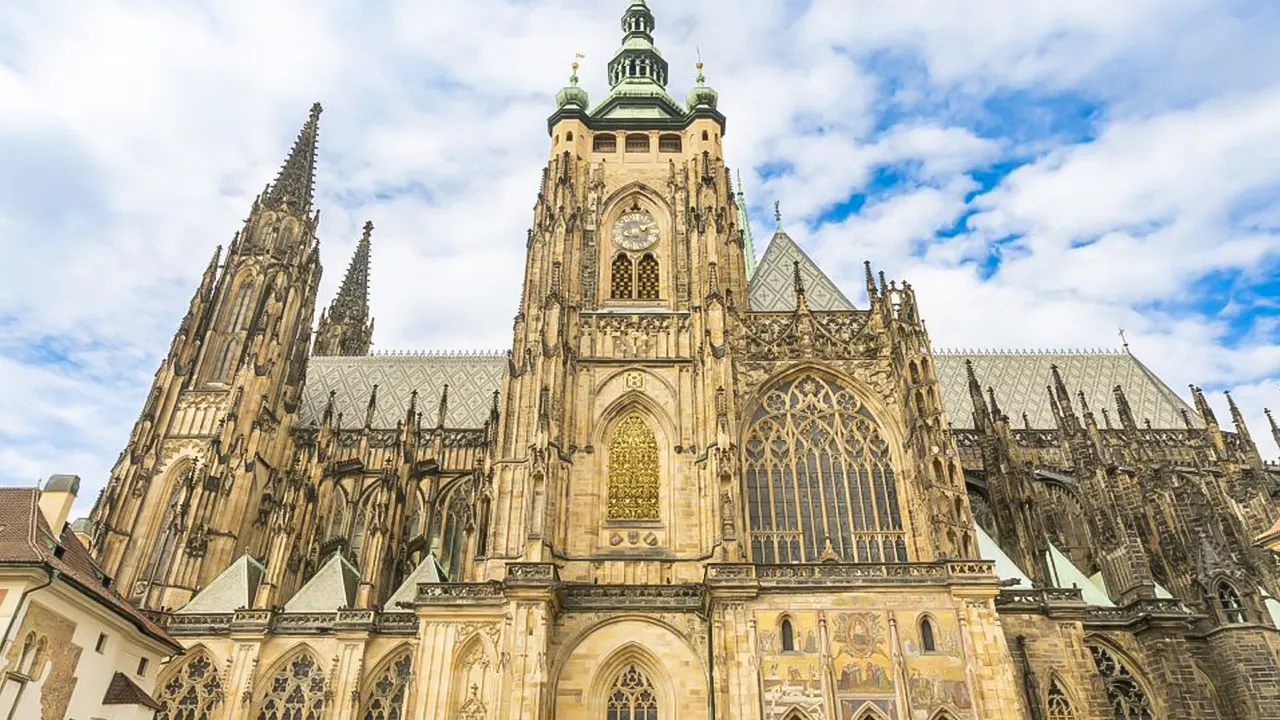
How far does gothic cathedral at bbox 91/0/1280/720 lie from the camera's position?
2109 centimetres

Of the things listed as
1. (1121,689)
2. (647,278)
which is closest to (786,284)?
(647,278)

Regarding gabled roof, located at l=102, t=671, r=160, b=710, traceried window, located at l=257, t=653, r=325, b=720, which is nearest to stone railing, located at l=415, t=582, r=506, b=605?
traceried window, located at l=257, t=653, r=325, b=720

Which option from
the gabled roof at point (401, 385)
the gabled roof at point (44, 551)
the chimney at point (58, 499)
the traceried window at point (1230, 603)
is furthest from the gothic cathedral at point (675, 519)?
the chimney at point (58, 499)

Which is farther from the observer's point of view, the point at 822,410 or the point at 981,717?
→ the point at 822,410

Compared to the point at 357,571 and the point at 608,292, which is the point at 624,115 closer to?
the point at 608,292

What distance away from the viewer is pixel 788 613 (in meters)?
21.0

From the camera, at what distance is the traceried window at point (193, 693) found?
80.7 ft

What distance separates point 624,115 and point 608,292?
369 inches

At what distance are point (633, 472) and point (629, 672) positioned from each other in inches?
245

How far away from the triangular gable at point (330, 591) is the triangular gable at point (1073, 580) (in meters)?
24.0

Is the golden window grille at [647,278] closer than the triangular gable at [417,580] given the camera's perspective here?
No

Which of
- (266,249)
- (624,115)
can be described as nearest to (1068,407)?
(624,115)

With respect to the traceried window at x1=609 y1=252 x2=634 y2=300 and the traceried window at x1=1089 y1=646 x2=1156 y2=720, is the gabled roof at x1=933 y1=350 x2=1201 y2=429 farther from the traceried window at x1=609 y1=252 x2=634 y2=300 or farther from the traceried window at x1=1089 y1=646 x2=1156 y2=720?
the traceried window at x1=609 y1=252 x2=634 y2=300

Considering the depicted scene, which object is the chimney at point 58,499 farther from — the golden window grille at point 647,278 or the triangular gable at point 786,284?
the triangular gable at point 786,284
